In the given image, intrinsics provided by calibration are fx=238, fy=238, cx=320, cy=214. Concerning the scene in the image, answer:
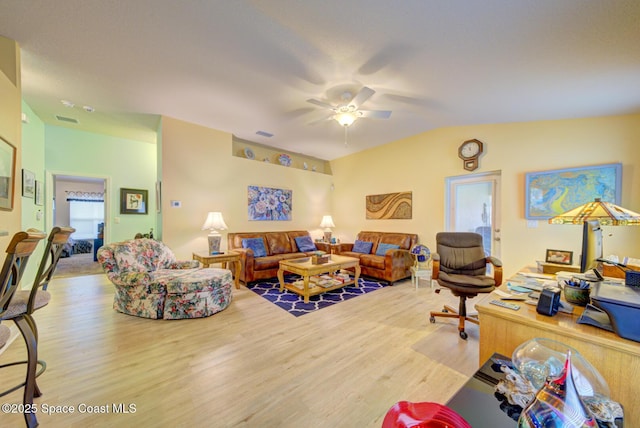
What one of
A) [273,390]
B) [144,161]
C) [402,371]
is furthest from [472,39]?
[144,161]

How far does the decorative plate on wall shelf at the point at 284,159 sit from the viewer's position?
568 cm

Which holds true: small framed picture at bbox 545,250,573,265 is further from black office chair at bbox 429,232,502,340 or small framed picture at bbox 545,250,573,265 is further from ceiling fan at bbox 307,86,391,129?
ceiling fan at bbox 307,86,391,129

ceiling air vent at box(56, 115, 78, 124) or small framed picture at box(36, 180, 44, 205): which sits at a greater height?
ceiling air vent at box(56, 115, 78, 124)

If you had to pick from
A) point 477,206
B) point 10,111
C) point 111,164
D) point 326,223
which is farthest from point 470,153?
point 111,164

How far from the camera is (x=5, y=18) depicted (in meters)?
1.94

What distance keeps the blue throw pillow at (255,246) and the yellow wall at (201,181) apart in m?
0.48

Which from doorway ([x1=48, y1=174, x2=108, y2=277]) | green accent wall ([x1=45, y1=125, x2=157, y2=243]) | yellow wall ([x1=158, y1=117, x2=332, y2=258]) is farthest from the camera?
doorway ([x1=48, y1=174, x2=108, y2=277])

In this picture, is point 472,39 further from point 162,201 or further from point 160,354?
point 162,201

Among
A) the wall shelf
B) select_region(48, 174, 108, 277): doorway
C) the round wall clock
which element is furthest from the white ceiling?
select_region(48, 174, 108, 277): doorway

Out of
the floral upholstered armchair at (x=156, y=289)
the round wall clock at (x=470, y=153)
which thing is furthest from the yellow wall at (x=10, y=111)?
the round wall clock at (x=470, y=153)

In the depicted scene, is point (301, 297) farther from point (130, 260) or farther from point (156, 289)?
point (130, 260)

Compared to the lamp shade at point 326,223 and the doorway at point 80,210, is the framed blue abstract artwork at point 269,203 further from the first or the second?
the doorway at point 80,210

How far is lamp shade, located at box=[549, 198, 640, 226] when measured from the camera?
5.40 feet

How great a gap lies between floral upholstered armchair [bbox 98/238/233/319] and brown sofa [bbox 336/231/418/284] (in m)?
2.61
